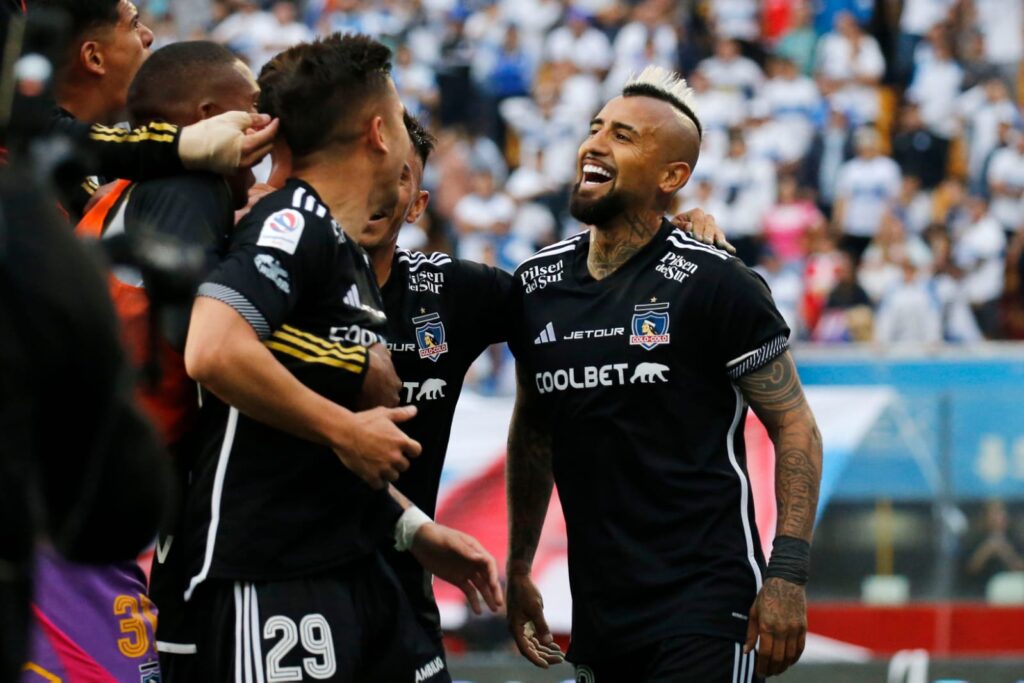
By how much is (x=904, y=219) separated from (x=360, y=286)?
13.8 metres

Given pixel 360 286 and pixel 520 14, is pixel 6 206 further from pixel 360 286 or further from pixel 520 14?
pixel 520 14

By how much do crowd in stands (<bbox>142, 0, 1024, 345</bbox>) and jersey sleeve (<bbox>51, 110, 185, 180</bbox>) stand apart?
38.3ft

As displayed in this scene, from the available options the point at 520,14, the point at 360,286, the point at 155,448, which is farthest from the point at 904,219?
the point at 155,448

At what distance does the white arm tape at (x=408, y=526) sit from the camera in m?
4.54

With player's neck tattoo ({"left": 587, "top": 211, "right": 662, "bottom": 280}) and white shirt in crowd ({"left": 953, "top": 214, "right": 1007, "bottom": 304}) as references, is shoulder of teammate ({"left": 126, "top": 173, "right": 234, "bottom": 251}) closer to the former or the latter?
player's neck tattoo ({"left": 587, "top": 211, "right": 662, "bottom": 280})

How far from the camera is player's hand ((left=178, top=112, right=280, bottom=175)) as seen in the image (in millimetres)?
4336

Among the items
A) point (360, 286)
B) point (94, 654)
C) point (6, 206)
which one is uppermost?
point (360, 286)

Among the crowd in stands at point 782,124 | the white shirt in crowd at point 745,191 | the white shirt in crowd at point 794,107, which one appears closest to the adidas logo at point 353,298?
the crowd in stands at point 782,124

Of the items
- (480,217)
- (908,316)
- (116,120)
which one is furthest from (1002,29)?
(116,120)

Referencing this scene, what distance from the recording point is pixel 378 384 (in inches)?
170

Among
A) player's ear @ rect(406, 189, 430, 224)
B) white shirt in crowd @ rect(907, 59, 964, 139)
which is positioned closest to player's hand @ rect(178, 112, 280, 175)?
player's ear @ rect(406, 189, 430, 224)

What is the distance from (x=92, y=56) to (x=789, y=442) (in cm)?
244

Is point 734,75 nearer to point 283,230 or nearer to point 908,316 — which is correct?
point 908,316

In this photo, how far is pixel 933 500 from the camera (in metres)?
10.6
